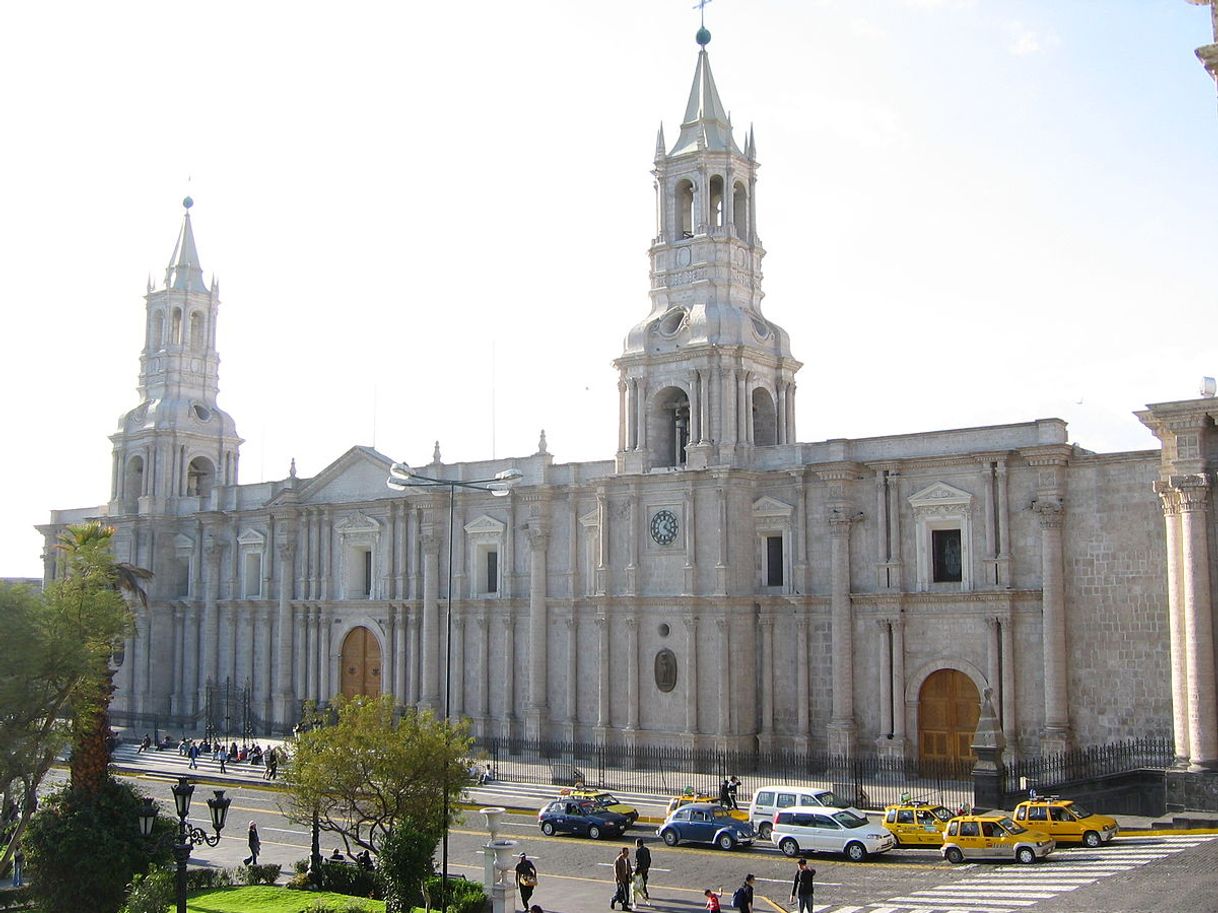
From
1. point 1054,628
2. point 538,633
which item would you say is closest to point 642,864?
point 1054,628

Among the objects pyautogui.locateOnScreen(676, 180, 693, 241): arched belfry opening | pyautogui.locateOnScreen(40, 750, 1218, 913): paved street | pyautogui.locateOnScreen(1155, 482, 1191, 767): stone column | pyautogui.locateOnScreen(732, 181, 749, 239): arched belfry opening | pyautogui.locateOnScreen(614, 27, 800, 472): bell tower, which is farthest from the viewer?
pyautogui.locateOnScreen(732, 181, 749, 239): arched belfry opening

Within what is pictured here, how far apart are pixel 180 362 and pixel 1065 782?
146 feet

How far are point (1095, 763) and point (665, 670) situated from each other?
1406cm

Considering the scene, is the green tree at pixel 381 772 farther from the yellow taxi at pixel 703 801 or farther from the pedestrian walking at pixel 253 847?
the yellow taxi at pixel 703 801

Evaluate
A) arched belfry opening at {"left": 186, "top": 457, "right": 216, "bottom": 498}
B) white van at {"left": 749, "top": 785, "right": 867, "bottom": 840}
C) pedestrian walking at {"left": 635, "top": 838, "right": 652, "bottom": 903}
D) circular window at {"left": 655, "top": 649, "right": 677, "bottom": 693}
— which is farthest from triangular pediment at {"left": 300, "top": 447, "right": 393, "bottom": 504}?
pedestrian walking at {"left": 635, "top": 838, "right": 652, "bottom": 903}

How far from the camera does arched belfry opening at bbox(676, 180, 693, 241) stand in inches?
1777

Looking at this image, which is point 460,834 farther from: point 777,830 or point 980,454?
point 980,454

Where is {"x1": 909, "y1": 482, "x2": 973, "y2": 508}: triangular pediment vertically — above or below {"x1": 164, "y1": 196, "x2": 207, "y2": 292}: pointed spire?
below

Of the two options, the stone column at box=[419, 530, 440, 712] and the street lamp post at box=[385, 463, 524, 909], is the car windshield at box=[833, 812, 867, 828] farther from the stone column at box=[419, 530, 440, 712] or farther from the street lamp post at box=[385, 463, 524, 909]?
the stone column at box=[419, 530, 440, 712]

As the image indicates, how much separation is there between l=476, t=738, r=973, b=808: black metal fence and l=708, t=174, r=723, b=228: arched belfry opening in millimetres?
17909

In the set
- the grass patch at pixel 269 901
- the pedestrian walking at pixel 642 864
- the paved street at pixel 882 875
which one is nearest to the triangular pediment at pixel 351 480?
the paved street at pixel 882 875

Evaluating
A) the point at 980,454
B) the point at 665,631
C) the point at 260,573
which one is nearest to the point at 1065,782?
the point at 980,454

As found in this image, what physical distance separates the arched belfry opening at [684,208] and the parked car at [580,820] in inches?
811

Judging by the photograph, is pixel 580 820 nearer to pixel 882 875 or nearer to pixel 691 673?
pixel 882 875
